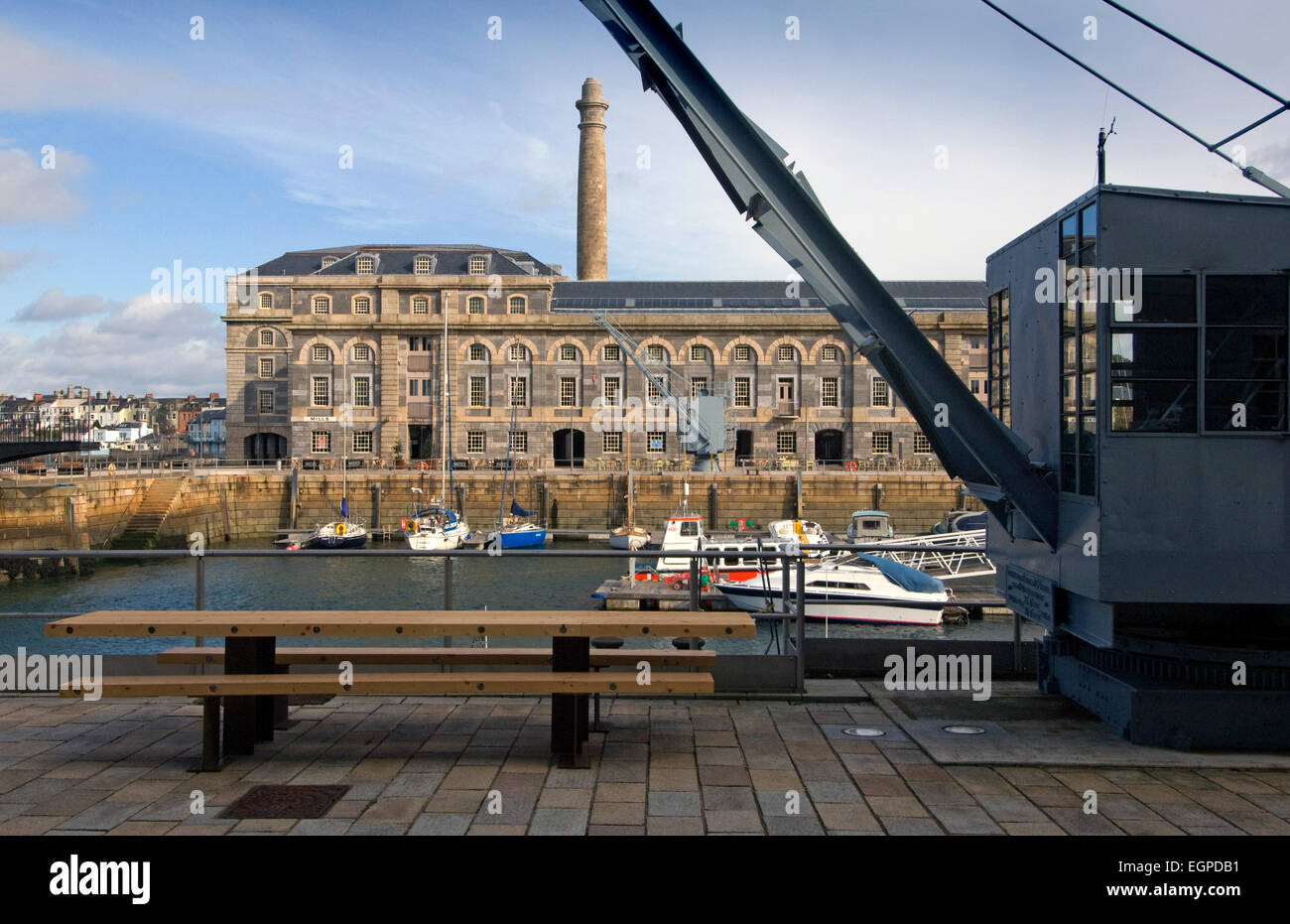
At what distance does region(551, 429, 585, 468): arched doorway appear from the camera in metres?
67.6

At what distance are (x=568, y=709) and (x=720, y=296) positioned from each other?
66609mm

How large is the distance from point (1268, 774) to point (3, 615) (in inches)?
378

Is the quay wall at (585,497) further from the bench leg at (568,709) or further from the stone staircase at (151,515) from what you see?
the bench leg at (568,709)

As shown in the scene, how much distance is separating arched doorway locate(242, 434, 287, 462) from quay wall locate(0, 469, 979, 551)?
54.9 ft

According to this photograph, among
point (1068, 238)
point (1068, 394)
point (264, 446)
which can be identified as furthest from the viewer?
point (264, 446)

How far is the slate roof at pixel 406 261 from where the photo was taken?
229 feet

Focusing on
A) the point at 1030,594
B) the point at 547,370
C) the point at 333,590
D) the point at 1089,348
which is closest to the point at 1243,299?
the point at 1089,348

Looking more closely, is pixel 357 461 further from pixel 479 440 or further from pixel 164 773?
pixel 164 773

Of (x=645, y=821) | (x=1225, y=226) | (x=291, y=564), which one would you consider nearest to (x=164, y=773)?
(x=645, y=821)

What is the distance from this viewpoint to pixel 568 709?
6312 mm

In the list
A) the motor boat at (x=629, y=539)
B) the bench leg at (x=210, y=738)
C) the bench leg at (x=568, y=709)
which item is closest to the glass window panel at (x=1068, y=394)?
the bench leg at (x=568, y=709)

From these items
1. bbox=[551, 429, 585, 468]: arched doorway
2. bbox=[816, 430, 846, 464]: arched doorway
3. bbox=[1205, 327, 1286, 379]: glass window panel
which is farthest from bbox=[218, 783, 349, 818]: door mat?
bbox=[816, 430, 846, 464]: arched doorway

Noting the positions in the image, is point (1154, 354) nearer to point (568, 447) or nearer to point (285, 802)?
point (285, 802)

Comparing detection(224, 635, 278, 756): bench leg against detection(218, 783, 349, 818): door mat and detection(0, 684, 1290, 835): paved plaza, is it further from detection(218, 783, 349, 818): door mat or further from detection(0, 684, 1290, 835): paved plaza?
detection(218, 783, 349, 818): door mat
